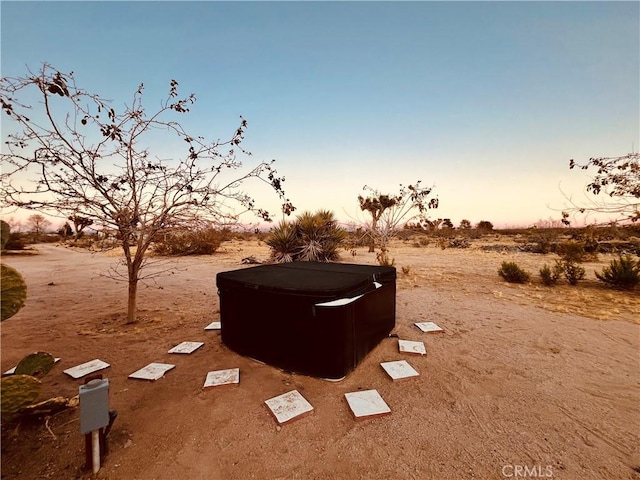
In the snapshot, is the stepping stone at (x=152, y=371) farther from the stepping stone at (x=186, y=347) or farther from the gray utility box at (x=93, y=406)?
the gray utility box at (x=93, y=406)

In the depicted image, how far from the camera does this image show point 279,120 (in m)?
8.42

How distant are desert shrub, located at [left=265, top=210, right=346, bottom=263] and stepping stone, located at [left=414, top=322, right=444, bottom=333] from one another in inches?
218

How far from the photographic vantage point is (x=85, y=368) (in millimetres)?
2494

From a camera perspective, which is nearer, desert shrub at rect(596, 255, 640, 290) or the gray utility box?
the gray utility box

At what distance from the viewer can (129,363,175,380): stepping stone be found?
7.65 ft

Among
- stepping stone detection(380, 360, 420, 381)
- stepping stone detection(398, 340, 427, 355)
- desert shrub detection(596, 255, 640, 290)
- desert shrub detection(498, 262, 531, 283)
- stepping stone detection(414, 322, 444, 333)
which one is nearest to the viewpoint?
stepping stone detection(380, 360, 420, 381)

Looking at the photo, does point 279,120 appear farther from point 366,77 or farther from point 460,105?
point 460,105

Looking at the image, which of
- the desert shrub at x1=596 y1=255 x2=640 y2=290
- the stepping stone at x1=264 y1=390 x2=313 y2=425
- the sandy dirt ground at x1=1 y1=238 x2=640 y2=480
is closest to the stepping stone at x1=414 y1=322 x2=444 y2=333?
the sandy dirt ground at x1=1 y1=238 x2=640 y2=480

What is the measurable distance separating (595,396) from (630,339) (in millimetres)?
1844

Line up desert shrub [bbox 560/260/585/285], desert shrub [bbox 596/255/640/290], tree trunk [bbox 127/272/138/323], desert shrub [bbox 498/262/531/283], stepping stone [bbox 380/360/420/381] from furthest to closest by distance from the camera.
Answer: desert shrub [bbox 498/262/531/283], desert shrub [bbox 560/260/585/285], desert shrub [bbox 596/255/640/290], tree trunk [bbox 127/272/138/323], stepping stone [bbox 380/360/420/381]

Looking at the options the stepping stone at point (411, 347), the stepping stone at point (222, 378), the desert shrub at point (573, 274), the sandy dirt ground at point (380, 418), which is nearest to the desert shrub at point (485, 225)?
the desert shrub at point (573, 274)

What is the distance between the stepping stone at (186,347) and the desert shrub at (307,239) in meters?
5.85

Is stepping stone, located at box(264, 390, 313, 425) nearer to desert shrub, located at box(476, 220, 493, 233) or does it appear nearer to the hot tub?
the hot tub

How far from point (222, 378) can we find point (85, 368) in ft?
4.74
